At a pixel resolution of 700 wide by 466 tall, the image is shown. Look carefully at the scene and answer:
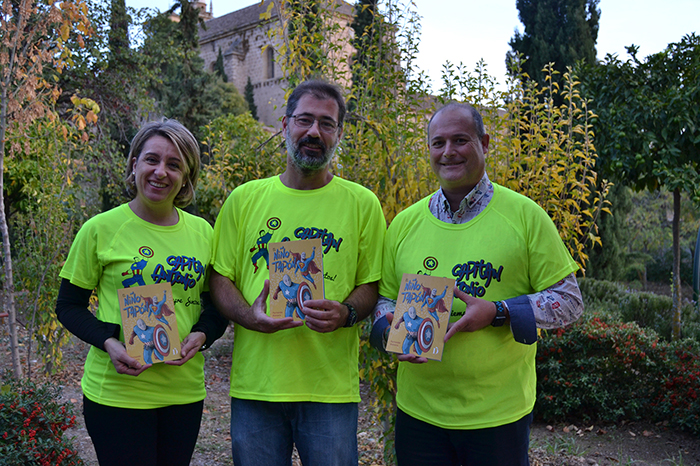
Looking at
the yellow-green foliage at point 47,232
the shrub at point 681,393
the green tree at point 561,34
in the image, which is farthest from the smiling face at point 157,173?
the green tree at point 561,34

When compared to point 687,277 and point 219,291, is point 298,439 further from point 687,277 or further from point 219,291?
point 687,277

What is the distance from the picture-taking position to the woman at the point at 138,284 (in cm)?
234

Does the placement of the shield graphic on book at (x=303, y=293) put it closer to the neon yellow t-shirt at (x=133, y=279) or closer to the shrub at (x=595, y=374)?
the neon yellow t-shirt at (x=133, y=279)

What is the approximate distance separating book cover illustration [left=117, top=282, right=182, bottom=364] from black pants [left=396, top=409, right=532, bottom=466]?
1067mm

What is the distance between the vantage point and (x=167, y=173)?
2518 mm

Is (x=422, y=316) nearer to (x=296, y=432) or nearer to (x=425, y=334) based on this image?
(x=425, y=334)

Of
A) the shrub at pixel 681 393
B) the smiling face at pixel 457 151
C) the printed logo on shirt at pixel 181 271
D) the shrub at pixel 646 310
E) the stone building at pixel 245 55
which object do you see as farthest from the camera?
the stone building at pixel 245 55

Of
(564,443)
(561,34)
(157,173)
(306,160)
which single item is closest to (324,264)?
(306,160)

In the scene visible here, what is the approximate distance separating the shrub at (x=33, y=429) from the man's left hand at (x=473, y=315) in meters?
2.84

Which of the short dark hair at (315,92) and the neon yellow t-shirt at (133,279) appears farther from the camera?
the short dark hair at (315,92)

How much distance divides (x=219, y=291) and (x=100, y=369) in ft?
1.96

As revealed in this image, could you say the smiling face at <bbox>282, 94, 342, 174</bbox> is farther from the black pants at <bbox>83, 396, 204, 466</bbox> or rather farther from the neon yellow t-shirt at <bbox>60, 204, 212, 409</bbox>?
the black pants at <bbox>83, 396, 204, 466</bbox>

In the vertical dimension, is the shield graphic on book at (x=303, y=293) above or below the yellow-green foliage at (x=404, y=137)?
below

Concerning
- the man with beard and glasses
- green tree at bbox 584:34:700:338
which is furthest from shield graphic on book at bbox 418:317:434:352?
green tree at bbox 584:34:700:338
